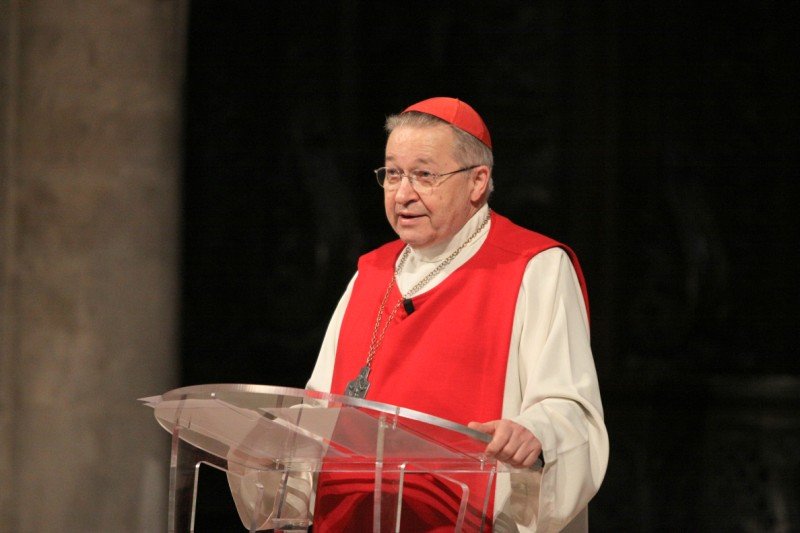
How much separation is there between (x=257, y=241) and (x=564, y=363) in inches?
110

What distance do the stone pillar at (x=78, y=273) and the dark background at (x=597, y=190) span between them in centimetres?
35

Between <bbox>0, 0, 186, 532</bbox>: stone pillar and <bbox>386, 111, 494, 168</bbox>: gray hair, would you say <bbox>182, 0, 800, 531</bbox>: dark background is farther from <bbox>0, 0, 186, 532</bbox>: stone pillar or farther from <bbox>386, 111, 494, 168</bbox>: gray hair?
<bbox>386, 111, 494, 168</bbox>: gray hair

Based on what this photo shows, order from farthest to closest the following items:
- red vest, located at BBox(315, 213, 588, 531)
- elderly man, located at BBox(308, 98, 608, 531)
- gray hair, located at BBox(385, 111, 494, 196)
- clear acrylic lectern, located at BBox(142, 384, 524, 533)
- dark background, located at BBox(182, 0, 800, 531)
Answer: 1. dark background, located at BBox(182, 0, 800, 531)
2. gray hair, located at BBox(385, 111, 494, 196)
3. red vest, located at BBox(315, 213, 588, 531)
4. elderly man, located at BBox(308, 98, 608, 531)
5. clear acrylic lectern, located at BBox(142, 384, 524, 533)

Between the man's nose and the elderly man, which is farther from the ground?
the man's nose

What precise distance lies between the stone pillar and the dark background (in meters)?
0.35

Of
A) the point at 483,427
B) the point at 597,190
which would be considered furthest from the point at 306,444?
the point at 597,190

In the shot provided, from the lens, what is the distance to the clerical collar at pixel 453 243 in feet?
9.87

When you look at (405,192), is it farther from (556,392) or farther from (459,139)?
(556,392)

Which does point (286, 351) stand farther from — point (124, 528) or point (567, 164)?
point (567, 164)

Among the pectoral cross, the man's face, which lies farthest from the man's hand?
the man's face

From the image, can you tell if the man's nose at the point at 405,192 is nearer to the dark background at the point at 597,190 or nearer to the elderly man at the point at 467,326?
the elderly man at the point at 467,326

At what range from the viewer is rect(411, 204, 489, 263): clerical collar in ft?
9.87

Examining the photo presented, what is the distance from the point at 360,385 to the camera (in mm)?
2836

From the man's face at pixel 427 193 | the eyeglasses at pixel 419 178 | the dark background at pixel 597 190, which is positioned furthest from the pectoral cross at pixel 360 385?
the dark background at pixel 597 190
